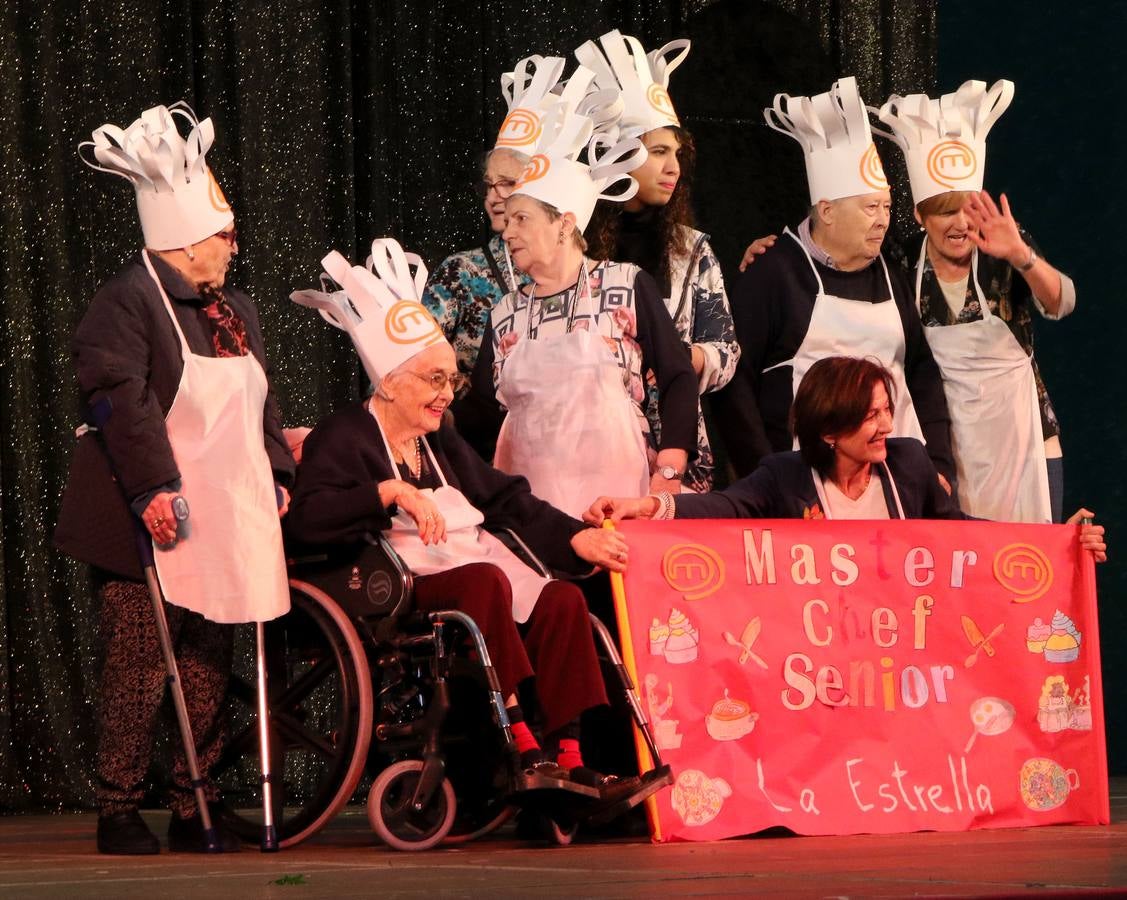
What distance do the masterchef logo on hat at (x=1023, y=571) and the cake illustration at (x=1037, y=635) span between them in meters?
0.06

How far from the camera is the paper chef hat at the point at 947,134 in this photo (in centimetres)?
498

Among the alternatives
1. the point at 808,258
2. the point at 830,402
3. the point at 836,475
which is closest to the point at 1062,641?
the point at 836,475

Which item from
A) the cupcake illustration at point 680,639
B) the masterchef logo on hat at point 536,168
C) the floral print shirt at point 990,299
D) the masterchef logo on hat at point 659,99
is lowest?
the cupcake illustration at point 680,639

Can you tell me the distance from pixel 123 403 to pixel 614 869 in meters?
1.29

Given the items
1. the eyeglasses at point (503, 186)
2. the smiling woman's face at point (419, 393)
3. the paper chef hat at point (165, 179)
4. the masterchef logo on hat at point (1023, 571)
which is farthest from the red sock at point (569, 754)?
the eyeglasses at point (503, 186)

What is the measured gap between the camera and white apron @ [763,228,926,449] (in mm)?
4789

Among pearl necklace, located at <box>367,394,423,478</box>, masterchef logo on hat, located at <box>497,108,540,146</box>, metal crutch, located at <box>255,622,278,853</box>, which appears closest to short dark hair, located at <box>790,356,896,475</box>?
pearl necklace, located at <box>367,394,423,478</box>

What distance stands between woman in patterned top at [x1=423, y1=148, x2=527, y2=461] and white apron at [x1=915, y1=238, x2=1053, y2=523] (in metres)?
1.09

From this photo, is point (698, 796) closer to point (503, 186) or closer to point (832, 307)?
point (832, 307)

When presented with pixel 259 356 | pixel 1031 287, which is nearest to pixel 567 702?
pixel 259 356

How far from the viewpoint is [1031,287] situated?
16.0 feet

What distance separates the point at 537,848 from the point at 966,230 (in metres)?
2.04

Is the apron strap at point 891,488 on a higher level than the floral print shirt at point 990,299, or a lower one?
lower

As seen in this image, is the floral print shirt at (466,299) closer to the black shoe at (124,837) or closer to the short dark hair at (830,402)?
the short dark hair at (830,402)
